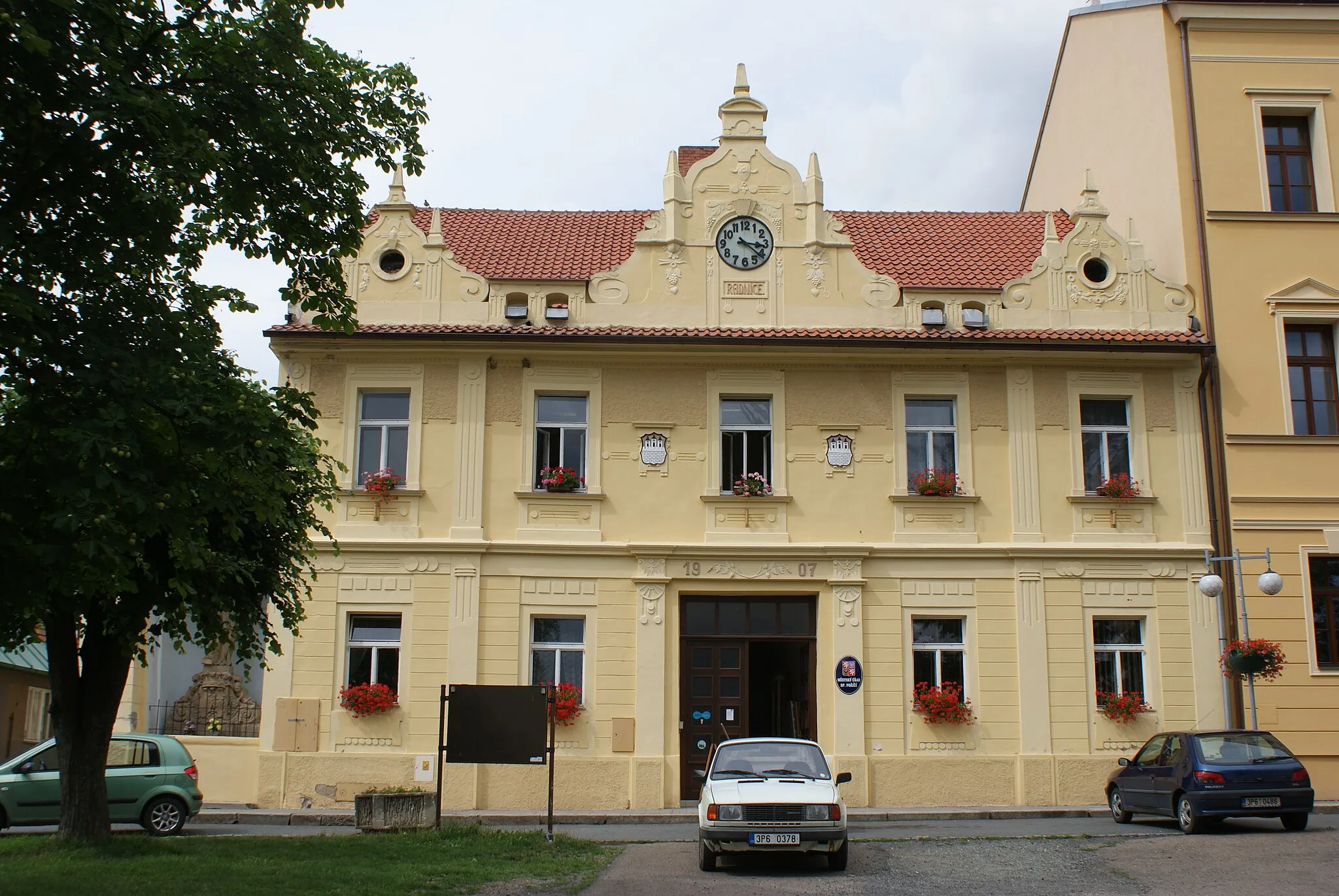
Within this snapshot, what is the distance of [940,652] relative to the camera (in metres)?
20.9

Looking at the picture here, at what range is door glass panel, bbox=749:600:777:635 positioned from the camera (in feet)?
68.9

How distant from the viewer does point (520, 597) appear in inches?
818

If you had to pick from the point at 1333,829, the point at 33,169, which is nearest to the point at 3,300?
the point at 33,169

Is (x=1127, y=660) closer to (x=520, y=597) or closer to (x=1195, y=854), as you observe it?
(x=1195, y=854)

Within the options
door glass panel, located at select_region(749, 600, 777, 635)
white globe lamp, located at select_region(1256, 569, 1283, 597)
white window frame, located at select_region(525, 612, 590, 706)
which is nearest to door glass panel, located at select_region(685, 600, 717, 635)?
door glass panel, located at select_region(749, 600, 777, 635)

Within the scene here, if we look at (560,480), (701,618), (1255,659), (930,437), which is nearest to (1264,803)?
(1255,659)

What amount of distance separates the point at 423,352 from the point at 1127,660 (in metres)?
12.9

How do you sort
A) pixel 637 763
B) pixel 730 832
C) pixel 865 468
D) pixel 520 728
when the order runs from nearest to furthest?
pixel 730 832, pixel 520 728, pixel 637 763, pixel 865 468

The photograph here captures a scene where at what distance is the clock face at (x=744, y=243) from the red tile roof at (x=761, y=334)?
49.2 inches

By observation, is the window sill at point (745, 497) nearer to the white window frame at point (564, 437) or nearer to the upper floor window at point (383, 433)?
the white window frame at point (564, 437)

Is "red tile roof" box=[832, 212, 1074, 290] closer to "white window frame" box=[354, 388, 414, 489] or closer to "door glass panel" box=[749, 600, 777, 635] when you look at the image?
"door glass panel" box=[749, 600, 777, 635]

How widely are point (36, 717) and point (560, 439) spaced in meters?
21.0

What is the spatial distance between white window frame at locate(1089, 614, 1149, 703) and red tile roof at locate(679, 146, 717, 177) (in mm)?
11743

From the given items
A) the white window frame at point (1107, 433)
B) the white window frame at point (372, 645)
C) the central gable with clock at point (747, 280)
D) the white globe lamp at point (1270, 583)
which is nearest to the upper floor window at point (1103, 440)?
the white window frame at point (1107, 433)
